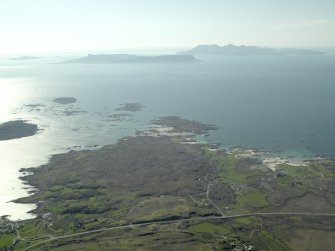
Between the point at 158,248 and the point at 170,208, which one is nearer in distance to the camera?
the point at 158,248

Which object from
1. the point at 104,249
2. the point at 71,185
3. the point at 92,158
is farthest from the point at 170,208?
the point at 92,158

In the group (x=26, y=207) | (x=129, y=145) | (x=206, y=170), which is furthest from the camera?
(x=129, y=145)

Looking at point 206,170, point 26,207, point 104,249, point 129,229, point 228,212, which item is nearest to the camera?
point 104,249

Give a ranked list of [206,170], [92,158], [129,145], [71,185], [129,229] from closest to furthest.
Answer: [129,229] < [71,185] < [206,170] < [92,158] < [129,145]

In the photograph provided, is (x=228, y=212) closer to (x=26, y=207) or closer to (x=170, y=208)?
(x=170, y=208)

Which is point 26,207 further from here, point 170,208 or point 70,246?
point 170,208

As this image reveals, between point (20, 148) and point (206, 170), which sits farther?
point (20, 148)

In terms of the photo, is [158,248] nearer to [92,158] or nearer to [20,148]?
[92,158]

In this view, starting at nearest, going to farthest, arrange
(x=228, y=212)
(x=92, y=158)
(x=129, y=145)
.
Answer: (x=228, y=212) < (x=92, y=158) < (x=129, y=145)

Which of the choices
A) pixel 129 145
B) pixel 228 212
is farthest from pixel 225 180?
pixel 129 145
